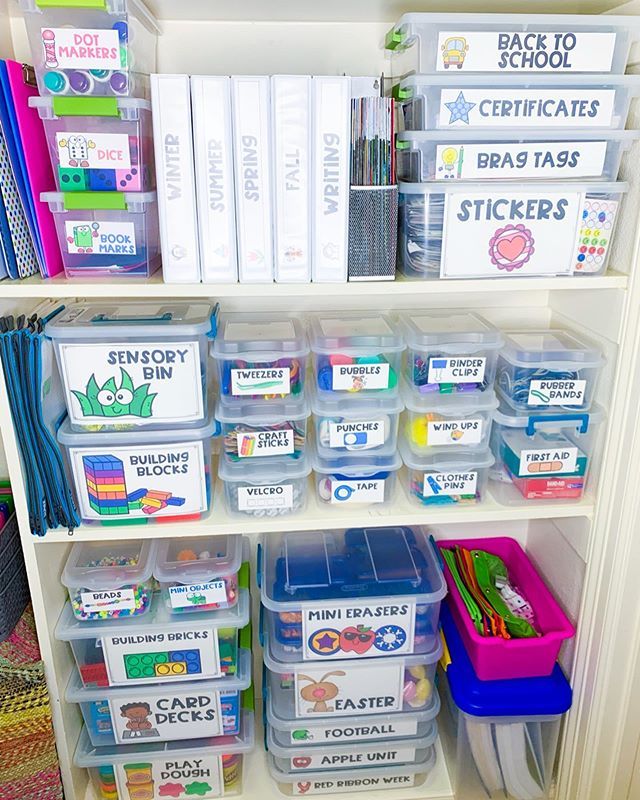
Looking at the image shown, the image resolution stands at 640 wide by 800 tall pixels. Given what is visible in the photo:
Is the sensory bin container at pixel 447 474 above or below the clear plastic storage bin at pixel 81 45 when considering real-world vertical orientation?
below

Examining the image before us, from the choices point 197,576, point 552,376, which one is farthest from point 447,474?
point 197,576

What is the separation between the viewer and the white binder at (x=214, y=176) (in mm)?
861

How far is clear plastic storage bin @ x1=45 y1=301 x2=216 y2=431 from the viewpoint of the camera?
0.97m

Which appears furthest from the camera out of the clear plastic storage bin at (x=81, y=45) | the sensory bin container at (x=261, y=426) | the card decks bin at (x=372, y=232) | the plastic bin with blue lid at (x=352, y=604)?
the plastic bin with blue lid at (x=352, y=604)

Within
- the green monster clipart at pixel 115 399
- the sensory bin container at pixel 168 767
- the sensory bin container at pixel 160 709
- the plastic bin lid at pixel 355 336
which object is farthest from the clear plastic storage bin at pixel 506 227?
the sensory bin container at pixel 168 767

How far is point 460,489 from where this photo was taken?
3.64 feet

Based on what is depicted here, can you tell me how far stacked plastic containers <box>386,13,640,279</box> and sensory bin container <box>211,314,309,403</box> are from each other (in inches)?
8.4

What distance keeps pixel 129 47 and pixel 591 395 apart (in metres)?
0.82

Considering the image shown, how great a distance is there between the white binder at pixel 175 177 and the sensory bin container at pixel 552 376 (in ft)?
1.68

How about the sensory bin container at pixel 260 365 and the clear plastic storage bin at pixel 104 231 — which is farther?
the sensory bin container at pixel 260 365

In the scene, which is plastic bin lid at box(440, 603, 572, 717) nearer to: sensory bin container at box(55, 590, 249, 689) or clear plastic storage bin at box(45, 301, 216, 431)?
sensory bin container at box(55, 590, 249, 689)

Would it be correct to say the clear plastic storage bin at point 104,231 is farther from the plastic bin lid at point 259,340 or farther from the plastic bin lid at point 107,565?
the plastic bin lid at point 107,565

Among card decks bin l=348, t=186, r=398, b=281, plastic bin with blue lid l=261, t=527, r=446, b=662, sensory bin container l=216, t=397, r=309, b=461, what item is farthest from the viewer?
plastic bin with blue lid l=261, t=527, r=446, b=662

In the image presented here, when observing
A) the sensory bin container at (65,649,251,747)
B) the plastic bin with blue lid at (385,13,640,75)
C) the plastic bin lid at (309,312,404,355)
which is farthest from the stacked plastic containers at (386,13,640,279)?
the sensory bin container at (65,649,251,747)
